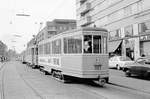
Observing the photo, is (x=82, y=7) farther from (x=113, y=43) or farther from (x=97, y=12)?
(x=113, y=43)

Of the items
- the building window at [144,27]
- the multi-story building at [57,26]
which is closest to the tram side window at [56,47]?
the building window at [144,27]

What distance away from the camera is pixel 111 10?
135 ft

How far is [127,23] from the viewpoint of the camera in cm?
3522

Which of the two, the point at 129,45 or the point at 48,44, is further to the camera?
the point at 129,45

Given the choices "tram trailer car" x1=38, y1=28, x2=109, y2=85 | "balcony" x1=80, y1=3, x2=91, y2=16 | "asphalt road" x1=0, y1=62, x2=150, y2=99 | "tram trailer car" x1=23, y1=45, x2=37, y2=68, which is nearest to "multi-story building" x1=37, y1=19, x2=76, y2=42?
"balcony" x1=80, y1=3, x2=91, y2=16

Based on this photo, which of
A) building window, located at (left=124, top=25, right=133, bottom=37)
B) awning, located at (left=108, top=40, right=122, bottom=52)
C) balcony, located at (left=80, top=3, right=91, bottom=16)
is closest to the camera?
building window, located at (left=124, top=25, right=133, bottom=37)

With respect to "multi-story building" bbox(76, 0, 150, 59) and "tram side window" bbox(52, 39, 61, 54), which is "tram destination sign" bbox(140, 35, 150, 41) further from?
"tram side window" bbox(52, 39, 61, 54)

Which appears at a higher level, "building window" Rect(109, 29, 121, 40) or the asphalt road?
"building window" Rect(109, 29, 121, 40)

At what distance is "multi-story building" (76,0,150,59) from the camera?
30688mm

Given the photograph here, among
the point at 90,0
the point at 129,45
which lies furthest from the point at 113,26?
the point at 90,0

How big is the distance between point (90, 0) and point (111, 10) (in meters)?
13.8

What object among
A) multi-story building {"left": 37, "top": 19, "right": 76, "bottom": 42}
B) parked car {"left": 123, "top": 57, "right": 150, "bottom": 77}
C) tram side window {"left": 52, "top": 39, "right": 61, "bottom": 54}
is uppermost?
multi-story building {"left": 37, "top": 19, "right": 76, "bottom": 42}

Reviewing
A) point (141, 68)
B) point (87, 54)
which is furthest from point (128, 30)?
point (87, 54)

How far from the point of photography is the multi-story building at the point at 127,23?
1208 inches
